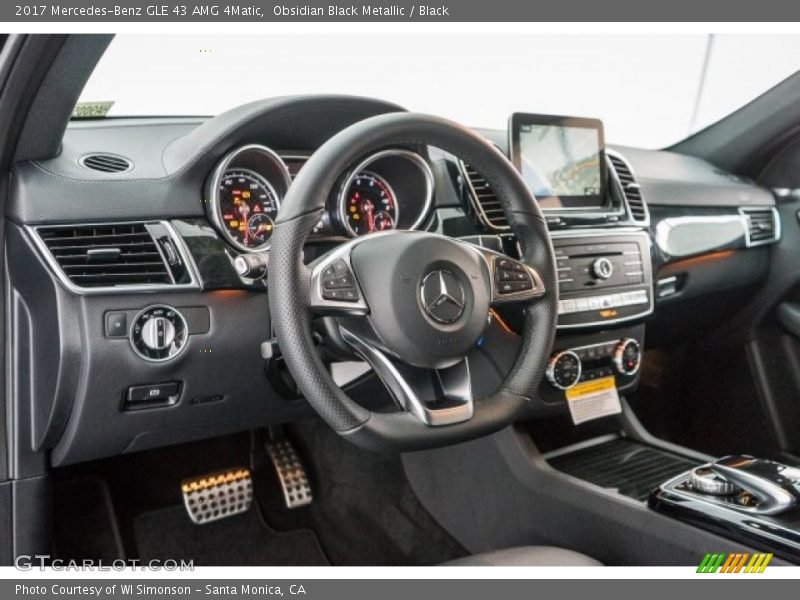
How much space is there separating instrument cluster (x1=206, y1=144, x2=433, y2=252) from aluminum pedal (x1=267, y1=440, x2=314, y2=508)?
78 cm

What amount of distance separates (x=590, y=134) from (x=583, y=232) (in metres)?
0.29

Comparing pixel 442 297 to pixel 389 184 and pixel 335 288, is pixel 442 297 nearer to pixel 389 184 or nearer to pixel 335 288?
pixel 335 288

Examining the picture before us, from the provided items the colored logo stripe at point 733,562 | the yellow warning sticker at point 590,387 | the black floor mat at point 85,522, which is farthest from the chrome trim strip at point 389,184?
the black floor mat at point 85,522

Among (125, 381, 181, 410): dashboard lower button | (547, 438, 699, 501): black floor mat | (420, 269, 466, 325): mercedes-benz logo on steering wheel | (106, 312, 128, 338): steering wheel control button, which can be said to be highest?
(420, 269, 466, 325): mercedes-benz logo on steering wheel

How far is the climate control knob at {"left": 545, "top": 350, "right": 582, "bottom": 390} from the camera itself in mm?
1807

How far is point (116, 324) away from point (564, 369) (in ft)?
3.31

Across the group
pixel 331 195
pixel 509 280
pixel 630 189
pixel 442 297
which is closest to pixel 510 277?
pixel 509 280

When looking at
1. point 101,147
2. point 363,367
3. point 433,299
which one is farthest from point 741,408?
point 101,147

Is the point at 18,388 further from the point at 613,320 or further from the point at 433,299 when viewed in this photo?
the point at 613,320

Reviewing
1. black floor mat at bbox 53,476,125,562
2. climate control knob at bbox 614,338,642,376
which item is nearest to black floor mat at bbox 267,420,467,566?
black floor mat at bbox 53,476,125,562

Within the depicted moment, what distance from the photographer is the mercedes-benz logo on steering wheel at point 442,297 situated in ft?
3.87

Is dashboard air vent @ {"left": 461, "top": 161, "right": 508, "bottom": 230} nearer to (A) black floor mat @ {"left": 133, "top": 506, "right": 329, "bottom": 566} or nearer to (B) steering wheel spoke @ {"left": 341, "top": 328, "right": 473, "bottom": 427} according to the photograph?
(B) steering wheel spoke @ {"left": 341, "top": 328, "right": 473, "bottom": 427}

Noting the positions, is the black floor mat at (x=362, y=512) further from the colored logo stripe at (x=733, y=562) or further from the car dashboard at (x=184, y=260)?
the colored logo stripe at (x=733, y=562)

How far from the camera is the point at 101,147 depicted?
59.5 inches
